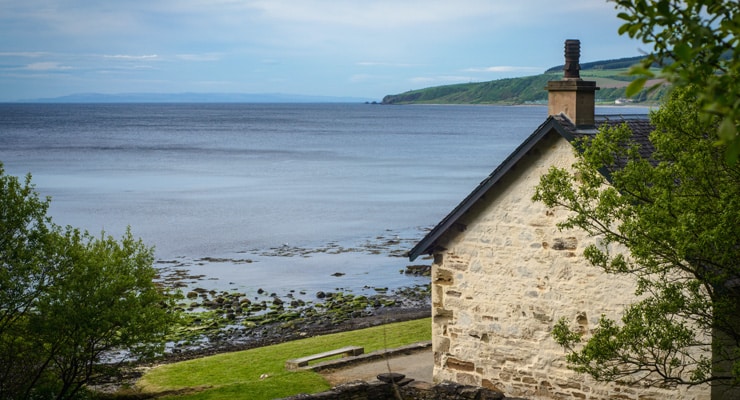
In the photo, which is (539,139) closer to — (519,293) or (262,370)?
(519,293)

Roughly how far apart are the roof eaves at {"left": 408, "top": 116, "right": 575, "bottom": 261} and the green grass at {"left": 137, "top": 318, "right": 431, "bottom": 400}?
11.1 ft

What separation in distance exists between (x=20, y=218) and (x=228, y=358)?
1063 centimetres

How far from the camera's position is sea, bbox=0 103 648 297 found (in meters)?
46.6

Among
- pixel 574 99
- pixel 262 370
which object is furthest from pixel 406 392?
pixel 262 370

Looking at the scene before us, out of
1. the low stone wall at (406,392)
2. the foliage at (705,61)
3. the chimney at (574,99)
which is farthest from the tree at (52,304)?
the foliage at (705,61)

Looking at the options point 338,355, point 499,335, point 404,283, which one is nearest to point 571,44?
point 499,335

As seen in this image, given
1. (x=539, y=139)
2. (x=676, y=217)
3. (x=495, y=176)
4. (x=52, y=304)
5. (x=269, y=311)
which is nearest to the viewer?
(x=676, y=217)

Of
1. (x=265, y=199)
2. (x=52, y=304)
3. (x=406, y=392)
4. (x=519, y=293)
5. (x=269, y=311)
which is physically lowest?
(x=269, y=311)

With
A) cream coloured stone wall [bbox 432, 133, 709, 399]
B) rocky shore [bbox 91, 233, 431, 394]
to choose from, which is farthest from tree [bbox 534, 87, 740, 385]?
rocky shore [bbox 91, 233, 431, 394]

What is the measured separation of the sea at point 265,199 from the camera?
46562 millimetres

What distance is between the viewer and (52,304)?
63.6 ft

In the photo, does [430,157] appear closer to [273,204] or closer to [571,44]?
[273,204]

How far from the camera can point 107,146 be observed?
463ft

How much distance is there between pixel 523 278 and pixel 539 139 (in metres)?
2.86
